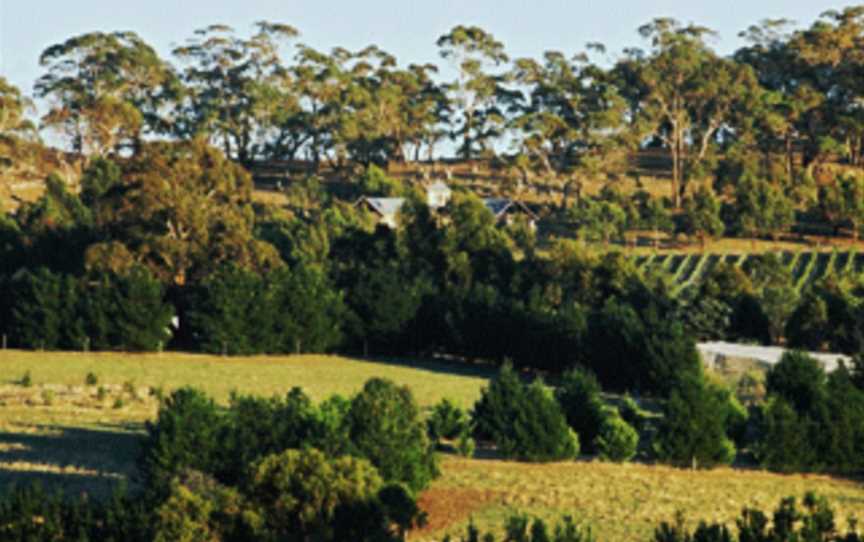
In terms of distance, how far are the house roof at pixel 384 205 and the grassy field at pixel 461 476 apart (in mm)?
45323

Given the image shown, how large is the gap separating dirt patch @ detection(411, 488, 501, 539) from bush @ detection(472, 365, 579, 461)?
4313 mm

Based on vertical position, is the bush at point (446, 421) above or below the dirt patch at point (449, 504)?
above

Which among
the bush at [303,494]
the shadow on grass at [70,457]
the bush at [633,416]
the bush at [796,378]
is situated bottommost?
the shadow on grass at [70,457]

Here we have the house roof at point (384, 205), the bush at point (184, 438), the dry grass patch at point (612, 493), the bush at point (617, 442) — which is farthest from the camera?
the house roof at point (384, 205)

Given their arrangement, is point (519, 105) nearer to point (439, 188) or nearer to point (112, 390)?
point (439, 188)

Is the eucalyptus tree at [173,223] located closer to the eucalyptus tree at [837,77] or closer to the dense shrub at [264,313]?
the dense shrub at [264,313]

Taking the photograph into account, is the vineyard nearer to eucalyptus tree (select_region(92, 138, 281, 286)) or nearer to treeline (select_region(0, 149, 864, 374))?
treeline (select_region(0, 149, 864, 374))

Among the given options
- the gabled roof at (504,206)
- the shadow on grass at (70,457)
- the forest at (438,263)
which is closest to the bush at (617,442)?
the forest at (438,263)

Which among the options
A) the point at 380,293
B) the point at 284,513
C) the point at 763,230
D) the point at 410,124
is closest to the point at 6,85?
the point at 410,124

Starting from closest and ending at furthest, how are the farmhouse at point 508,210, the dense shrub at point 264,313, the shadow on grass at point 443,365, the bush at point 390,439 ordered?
the bush at point 390,439 < the shadow on grass at point 443,365 < the dense shrub at point 264,313 < the farmhouse at point 508,210

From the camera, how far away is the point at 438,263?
72.8m

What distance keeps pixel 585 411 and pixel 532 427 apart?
2.64 metres

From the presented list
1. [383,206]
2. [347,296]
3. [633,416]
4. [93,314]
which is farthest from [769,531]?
[383,206]

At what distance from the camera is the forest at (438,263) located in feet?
93.6
